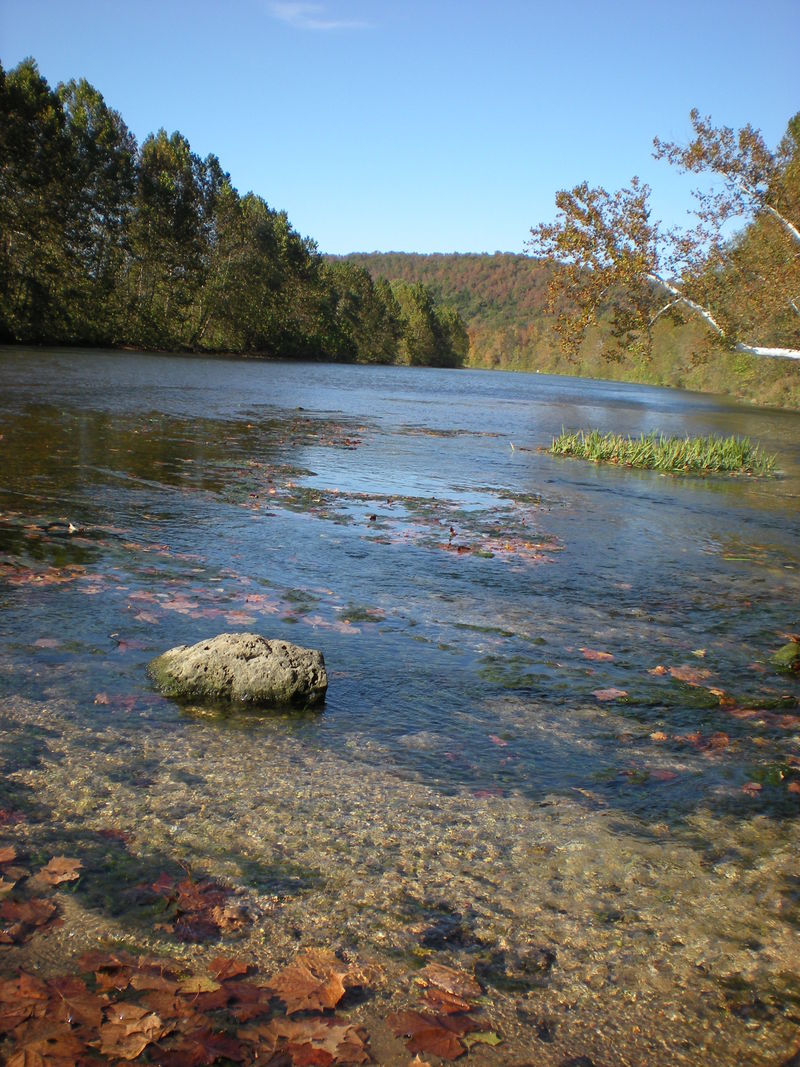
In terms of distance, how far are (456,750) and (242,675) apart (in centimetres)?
→ 128

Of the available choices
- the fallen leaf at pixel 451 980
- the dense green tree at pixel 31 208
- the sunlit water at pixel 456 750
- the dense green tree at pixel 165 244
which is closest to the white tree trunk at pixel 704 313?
the sunlit water at pixel 456 750

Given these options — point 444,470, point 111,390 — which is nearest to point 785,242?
point 444,470

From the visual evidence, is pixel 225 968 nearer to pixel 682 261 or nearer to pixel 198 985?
pixel 198 985

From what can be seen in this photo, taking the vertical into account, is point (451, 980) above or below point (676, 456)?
below

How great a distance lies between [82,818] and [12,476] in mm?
8493

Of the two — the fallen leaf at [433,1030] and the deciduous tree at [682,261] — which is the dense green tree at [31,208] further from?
the fallen leaf at [433,1030]

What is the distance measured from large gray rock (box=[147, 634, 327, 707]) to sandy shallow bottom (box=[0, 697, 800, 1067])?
39 centimetres

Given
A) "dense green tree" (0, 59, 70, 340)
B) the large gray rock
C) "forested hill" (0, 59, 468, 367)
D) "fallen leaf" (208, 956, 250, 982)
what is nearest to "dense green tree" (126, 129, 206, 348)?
"forested hill" (0, 59, 468, 367)

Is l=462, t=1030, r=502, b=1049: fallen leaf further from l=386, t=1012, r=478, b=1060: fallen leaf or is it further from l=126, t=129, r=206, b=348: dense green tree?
l=126, t=129, r=206, b=348: dense green tree

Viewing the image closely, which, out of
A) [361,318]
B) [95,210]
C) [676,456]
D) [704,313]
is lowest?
[676,456]

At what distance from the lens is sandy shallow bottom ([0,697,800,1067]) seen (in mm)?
2730

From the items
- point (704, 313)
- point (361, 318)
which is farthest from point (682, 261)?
point (361, 318)

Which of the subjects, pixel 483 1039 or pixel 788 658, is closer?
pixel 483 1039

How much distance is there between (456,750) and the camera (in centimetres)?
459
